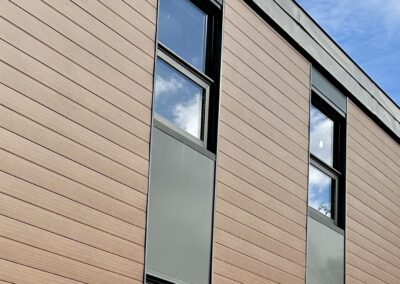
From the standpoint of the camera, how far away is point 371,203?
11305mm

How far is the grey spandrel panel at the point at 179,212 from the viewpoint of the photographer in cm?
720

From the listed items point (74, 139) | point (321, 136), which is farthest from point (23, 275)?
point (321, 136)

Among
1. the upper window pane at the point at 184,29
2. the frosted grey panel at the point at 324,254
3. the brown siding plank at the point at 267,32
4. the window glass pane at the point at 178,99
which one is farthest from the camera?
the frosted grey panel at the point at 324,254

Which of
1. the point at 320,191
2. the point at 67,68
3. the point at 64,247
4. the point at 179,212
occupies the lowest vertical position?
the point at 64,247

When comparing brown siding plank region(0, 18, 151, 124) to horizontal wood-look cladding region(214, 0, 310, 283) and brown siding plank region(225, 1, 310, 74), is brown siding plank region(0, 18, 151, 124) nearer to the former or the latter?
horizontal wood-look cladding region(214, 0, 310, 283)

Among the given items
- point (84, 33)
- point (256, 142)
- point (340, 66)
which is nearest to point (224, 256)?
point (256, 142)

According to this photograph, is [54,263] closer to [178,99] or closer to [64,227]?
[64,227]

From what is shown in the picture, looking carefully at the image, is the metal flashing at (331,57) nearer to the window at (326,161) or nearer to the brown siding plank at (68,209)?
the window at (326,161)

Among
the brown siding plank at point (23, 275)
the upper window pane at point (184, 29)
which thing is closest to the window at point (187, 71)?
the upper window pane at point (184, 29)

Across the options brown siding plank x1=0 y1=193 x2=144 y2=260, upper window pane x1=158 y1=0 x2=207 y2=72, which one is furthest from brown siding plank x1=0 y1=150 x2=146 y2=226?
upper window pane x1=158 y1=0 x2=207 y2=72

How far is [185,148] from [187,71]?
0.76m

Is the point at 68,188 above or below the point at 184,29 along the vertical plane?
below

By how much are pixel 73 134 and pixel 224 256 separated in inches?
88.2

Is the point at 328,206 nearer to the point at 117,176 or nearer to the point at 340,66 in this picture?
the point at 340,66
